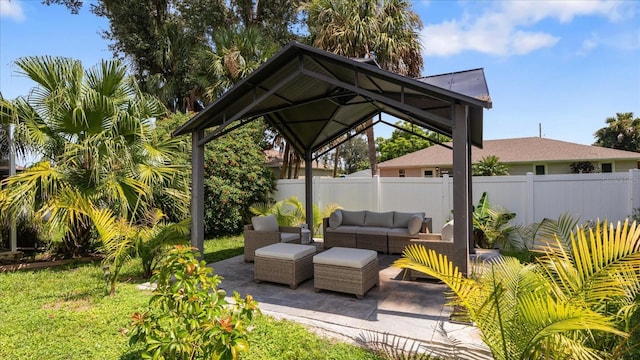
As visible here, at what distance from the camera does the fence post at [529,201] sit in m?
8.66

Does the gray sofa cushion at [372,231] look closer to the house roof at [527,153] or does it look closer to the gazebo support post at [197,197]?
the gazebo support post at [197,197]

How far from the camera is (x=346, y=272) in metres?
5.14

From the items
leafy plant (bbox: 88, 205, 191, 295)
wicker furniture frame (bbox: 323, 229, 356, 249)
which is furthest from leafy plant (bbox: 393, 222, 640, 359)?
wicker furniture frame (bbox: 323, 229, 356, 249)

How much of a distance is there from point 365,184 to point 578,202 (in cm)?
539

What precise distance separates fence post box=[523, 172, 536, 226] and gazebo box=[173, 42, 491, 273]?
1965 mm

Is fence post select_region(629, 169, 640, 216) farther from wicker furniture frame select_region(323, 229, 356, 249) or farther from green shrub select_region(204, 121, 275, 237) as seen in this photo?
green shrub select_region(204, 121, 275, 237)

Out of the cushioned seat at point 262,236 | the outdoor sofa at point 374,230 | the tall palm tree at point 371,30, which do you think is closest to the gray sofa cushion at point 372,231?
the outdoor sofa at point 374,230

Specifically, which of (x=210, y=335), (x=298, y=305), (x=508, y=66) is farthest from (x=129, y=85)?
(x=508, y=66)

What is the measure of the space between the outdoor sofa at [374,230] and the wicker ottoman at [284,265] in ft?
7.71

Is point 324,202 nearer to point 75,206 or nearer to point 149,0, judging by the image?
point 75,206

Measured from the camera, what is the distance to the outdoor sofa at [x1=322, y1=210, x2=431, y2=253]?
25.6 ft

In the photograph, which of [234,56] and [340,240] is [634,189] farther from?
[234,56]

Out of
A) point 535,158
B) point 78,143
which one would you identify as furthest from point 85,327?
point 535,158

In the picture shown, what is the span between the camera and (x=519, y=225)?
877 cm
